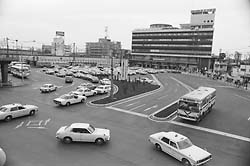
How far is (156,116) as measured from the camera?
22.6 m

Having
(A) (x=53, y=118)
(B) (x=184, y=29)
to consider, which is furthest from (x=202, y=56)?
(A) (x=53, y=118)

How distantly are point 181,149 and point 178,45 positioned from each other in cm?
11565

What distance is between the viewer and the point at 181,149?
1319cm

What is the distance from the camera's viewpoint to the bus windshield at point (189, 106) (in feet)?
65.5

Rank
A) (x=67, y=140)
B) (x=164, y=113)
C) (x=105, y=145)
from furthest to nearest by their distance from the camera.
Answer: (x=164, y=113) → (x=67, y=140) → (x=105, y=145)

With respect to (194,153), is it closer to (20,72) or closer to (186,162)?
(186,162)

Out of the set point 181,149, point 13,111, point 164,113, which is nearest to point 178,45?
point 164,113

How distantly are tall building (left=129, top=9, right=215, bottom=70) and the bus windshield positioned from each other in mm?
100048

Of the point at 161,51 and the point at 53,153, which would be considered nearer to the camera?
the point at 53,153

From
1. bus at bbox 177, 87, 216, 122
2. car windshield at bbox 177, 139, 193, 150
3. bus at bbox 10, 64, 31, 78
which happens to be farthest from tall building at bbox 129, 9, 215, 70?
car windshield at bbox 177, 139, 193, 150

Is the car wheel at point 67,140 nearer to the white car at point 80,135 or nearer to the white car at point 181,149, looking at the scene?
the white car at point 80,135

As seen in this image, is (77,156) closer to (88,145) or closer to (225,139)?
(88,145)

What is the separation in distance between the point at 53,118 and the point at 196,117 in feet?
48.5

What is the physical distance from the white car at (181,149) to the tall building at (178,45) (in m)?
107
